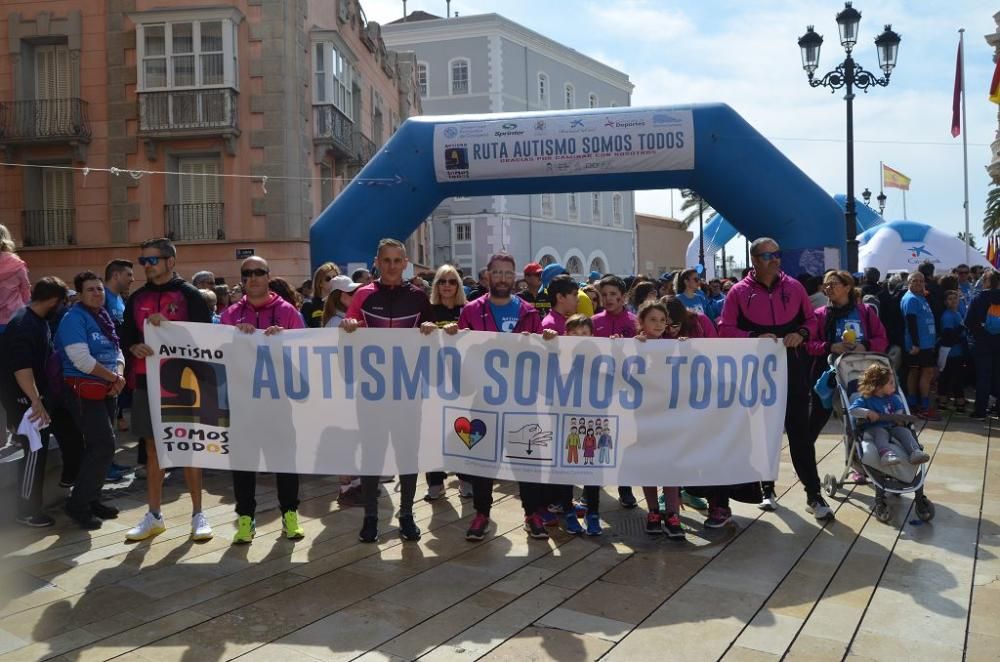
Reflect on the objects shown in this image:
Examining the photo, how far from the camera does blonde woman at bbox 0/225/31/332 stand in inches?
262

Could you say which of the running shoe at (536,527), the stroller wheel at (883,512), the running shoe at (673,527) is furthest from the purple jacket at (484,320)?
the stroller wheel at (883,512)

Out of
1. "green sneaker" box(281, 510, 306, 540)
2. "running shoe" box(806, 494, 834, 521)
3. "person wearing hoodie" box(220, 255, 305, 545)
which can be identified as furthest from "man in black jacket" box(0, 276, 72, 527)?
"running shoe" box(806, 494, 834, 521)

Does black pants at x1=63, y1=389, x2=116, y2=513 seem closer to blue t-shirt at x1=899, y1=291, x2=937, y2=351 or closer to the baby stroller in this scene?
the baby stroller

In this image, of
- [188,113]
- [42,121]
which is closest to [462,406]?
[188,113]

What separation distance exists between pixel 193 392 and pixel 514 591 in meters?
2.54

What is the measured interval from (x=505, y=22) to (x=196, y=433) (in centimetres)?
4287

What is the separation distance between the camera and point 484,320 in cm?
575

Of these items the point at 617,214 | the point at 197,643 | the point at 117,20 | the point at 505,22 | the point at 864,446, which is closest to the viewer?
the point at 197,643

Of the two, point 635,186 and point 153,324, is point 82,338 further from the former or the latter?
point 635,186

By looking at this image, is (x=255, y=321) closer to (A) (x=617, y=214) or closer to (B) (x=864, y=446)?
(B) (x=864, y=446)

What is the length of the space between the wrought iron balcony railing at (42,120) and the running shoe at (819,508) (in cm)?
2106

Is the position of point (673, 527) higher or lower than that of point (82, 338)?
lower

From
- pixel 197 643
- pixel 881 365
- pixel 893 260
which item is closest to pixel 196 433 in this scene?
pixel 197 643

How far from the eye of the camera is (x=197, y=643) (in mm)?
3918
